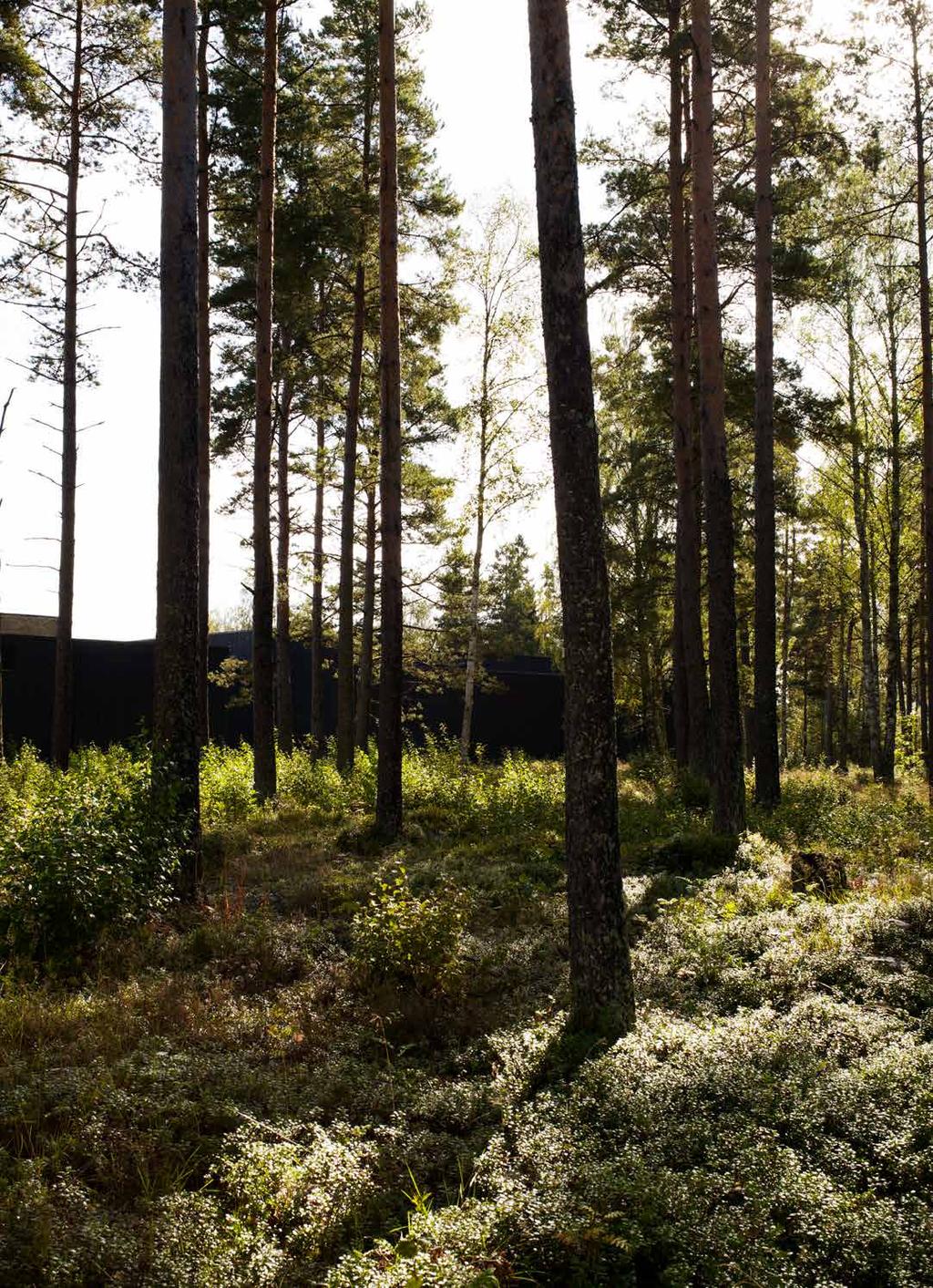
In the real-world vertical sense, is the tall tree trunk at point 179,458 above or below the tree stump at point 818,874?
above

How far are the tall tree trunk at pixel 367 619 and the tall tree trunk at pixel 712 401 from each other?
826 cm

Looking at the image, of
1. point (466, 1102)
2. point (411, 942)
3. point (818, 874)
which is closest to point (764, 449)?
point (818, 874)

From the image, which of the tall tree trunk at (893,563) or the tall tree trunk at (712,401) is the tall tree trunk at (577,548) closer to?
the tall tree trunk at (712,401)

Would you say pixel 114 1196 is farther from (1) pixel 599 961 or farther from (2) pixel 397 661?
(2) pixel 397 661

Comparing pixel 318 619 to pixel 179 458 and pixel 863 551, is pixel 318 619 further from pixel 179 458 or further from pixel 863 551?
pixel 863 551

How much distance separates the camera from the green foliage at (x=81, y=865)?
6422 mm

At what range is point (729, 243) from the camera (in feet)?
53.2

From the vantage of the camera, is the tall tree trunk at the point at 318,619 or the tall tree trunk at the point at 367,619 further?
the tall tree trunk at the point at 318,619

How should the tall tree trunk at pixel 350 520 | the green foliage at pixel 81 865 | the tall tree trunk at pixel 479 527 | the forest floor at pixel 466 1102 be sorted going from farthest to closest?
the tall tree trunk at pixel 479 527
the tall tree trunk at pixel 350 520
the green foliage at pixel 81 865
the forest floor at pixel 466 1102

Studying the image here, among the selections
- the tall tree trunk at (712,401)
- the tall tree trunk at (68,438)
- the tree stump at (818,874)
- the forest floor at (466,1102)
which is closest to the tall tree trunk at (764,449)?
the tall tree trunk at (712,401)

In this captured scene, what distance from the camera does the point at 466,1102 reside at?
177 inches

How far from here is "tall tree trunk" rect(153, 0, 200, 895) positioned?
28.3ft

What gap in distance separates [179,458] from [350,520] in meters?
8.91

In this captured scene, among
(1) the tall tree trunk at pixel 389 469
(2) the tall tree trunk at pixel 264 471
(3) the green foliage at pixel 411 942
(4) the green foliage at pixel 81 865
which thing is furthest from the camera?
(2) the tall tree trunk at pixel 264 471
